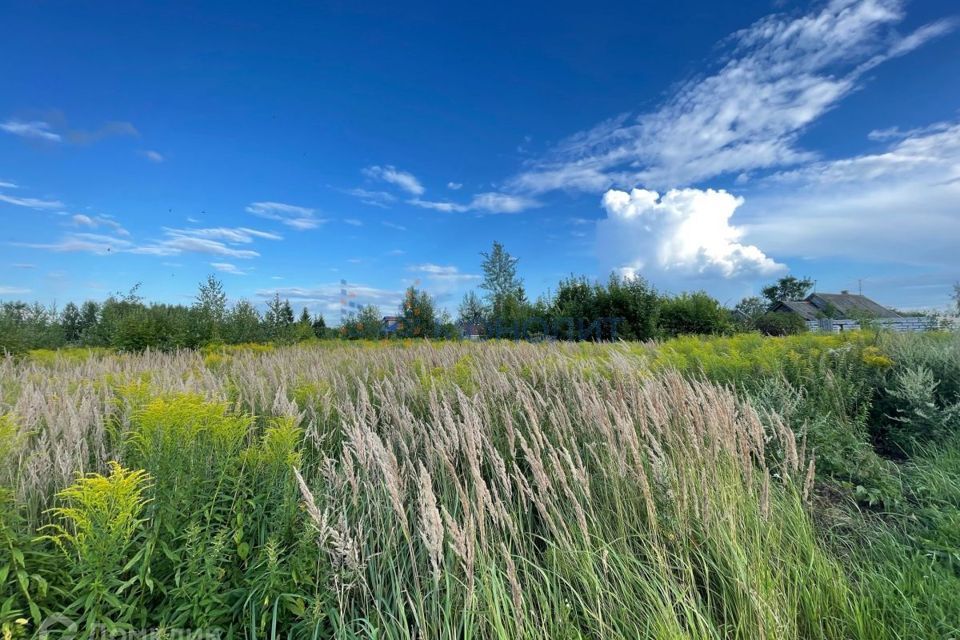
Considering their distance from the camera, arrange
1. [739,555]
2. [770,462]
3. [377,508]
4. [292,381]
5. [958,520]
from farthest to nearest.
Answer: [292,381], [770,462], [958,520], [377,508], [739,555]

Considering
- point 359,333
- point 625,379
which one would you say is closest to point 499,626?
point 625,379

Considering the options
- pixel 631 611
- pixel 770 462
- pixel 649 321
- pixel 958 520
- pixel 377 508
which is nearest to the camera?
pixel 631 611

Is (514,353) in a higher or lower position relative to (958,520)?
higher

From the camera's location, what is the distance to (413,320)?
1581cm

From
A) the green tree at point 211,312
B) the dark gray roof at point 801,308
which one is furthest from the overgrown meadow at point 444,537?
the dark gray roof at point 801,308

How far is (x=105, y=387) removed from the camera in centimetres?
367

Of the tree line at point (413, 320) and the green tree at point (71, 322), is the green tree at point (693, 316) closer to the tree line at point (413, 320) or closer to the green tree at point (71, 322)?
the tree line at point (413, 320)

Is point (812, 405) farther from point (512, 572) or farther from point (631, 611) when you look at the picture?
point (512, 572)

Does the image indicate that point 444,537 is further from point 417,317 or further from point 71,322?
point 71,322

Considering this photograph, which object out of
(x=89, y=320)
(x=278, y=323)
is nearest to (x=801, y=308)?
(x=278, y=323)

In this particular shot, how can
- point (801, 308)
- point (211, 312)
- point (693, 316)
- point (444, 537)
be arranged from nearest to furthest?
point (444, 537)
point (211, 312)
point (693, 316)
point (801, 308)

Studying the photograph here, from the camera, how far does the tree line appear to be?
941 centimetres

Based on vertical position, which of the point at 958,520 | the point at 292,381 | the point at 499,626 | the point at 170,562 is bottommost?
the point at 958,520

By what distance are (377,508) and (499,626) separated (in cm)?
83
